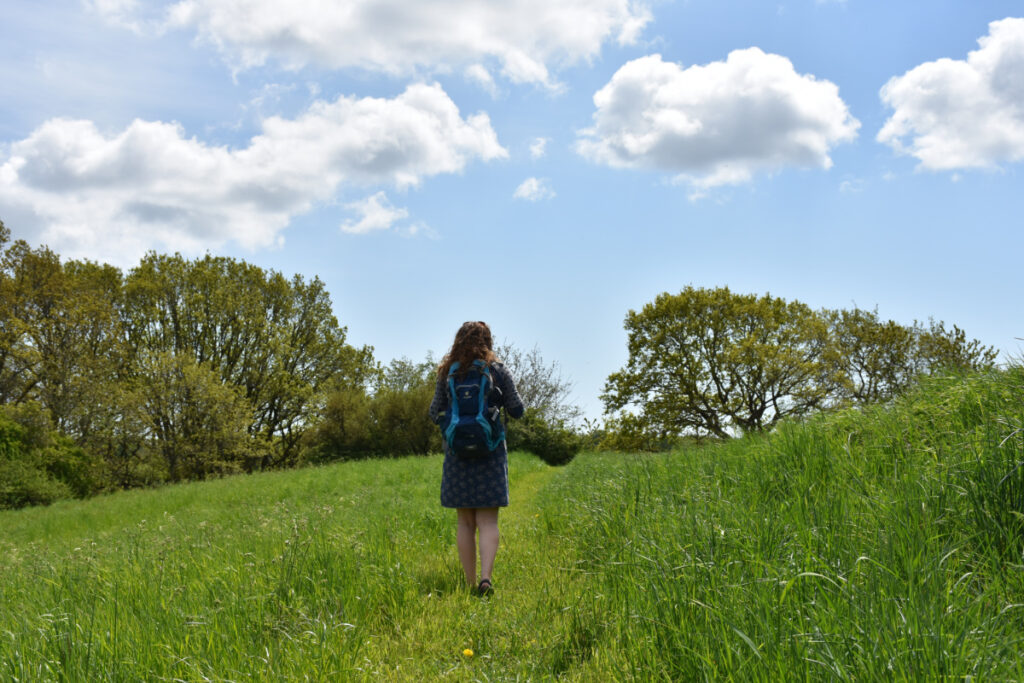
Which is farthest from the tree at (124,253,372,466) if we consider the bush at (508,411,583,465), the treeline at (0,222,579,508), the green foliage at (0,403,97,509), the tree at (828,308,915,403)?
the tree at (828,308,915,403)

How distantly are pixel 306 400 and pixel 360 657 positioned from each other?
32912 mm

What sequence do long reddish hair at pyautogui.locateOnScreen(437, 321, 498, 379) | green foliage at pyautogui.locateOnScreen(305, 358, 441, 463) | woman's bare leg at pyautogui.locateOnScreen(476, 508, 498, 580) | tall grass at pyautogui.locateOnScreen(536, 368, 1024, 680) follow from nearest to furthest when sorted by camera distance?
tall grass at pyautogui.locateOnScreen(536, 368, 1024, 680) → woman's bare leg at pyautogui.locateOnScreen(476, 508, 498, 580) → long reddish hair at pyautogui.locateOnScreen(437, 321, 498, 379) → green foliage at pyautogui.locateOnScreen(305, 358, 441, 463)

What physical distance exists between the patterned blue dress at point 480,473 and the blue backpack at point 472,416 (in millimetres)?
106

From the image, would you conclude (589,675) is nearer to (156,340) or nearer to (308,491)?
(308,491)

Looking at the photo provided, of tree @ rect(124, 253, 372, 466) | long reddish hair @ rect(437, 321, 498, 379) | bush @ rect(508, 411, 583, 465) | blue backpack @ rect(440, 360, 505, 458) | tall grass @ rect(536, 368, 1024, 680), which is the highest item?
tree @ rect(124, 253, 372, 466)

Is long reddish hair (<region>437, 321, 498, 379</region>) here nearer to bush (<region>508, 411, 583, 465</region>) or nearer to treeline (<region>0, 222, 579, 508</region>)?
treeline (<region>0, 222, 579, 508</region>)

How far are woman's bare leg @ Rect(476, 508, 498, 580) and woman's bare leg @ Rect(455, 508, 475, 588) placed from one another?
2.1 inches

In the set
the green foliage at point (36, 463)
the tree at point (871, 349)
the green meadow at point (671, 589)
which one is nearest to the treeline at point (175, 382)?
the green foliage at point (36, 463)

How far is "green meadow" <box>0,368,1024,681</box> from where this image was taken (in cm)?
226

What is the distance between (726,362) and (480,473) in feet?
84.3

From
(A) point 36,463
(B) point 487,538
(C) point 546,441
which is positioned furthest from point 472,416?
(C) point 546,441

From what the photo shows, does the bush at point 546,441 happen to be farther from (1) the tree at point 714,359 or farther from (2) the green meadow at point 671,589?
(2) the green meadow at point 671,589

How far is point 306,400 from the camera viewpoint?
34562mm

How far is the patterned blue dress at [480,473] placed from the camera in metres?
5.11
